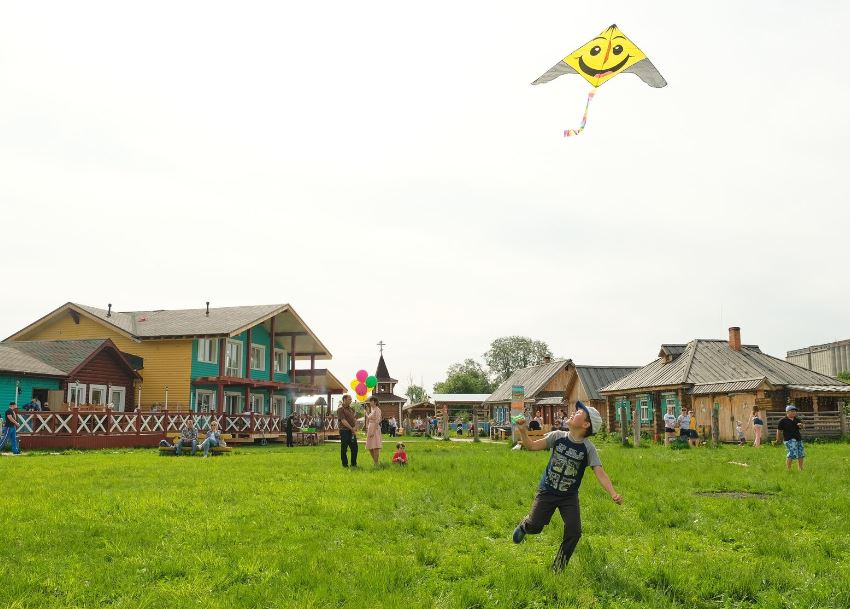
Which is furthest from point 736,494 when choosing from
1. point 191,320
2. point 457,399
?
point 457,399

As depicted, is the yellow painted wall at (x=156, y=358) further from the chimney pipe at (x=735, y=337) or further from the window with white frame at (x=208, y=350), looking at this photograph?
the chimney pipe at (x=735, y=337)

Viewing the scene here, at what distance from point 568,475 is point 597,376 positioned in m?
50.7

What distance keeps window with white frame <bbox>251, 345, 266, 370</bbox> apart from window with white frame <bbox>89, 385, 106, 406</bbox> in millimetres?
9418

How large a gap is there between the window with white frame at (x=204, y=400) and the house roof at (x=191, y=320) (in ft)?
11.1

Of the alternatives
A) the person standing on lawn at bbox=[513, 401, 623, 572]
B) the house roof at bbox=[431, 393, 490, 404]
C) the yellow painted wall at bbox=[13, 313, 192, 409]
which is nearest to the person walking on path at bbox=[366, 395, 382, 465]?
the person standing on lawn at bbox=[513, 401, 623, 572]

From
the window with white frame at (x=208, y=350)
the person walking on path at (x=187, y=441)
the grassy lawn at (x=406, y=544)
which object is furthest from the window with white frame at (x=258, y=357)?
the grassy lawn at (x=406, y=544)

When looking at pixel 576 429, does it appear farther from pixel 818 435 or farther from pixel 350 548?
pixel 818 435

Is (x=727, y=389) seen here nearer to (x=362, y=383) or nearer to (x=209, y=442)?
(x=362, y=383)

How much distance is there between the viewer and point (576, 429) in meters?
7.40

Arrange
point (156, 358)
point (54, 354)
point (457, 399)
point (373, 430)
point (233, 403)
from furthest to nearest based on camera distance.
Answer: point (457, 399), point (233, 403), point (156, 358), point (54, 354), point (373, 430)

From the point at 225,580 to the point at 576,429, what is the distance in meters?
3.58

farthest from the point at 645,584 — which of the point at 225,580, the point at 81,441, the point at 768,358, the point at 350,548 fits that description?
the point at 768,358

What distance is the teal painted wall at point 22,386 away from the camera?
29.2 m

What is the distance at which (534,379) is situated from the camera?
215 ft
